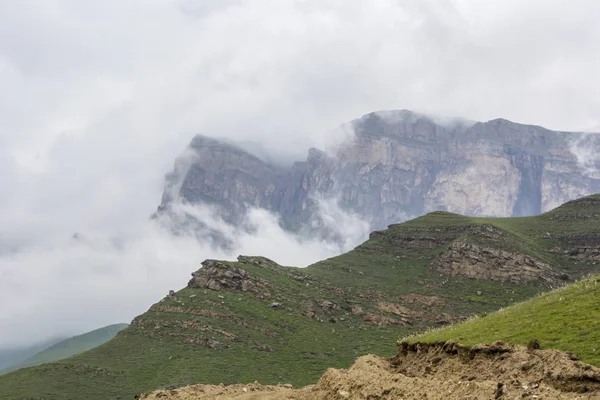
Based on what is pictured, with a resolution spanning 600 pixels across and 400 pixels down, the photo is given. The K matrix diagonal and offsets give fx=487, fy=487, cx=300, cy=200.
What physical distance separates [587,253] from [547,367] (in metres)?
144

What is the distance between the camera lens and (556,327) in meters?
26.9

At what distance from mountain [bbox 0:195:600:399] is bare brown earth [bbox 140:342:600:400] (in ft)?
231

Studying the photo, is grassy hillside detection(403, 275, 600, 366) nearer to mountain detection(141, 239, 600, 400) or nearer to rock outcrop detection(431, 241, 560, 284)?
mountain detection(141, 239, 600, 400)

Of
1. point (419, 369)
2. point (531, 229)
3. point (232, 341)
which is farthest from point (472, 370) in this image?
point (531, 229)

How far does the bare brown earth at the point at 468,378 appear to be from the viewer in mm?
17812

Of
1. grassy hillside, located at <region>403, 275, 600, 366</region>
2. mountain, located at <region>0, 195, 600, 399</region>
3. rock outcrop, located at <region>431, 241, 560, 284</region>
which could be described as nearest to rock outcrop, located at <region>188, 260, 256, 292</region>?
mountain, located at <region>0, 195, 600, 399</region>

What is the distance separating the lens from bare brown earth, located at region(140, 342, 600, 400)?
17812mm

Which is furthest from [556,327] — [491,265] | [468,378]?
[491,265]

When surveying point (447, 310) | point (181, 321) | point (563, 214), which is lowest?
point (447, 310)

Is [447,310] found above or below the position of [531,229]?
below

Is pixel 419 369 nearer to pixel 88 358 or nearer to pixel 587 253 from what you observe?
pixel 88 358

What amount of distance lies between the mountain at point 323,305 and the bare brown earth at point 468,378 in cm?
7035

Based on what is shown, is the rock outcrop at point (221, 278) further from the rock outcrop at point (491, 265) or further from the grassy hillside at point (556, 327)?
the grassy hillside at point (556, 327)

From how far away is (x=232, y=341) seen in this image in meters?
116
